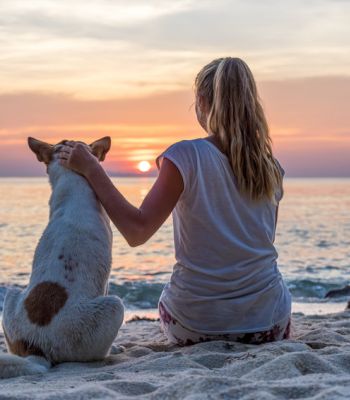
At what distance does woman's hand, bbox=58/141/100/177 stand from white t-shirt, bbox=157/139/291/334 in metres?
0.62

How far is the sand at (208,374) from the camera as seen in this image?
147 inches

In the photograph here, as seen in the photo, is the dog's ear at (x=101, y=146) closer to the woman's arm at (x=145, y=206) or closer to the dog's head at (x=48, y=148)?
the dog's head at (x=48, y=148)

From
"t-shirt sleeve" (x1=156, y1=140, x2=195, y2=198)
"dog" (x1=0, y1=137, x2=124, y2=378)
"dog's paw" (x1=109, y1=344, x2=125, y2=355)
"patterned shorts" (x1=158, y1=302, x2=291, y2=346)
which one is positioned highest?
"t-shirt sleeve" (x1=156, y1=140, x2=195, y2=198)

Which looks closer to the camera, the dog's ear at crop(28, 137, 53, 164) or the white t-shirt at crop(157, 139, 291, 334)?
the white t-shirt at crop(157, 139, 291, 334)

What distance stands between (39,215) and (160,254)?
55.8ft

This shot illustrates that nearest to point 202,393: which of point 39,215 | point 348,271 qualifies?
point 348,271

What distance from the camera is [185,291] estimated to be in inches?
212

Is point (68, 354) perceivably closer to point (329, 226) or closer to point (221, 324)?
point (221, 324)

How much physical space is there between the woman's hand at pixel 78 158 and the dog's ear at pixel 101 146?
0.22 meters

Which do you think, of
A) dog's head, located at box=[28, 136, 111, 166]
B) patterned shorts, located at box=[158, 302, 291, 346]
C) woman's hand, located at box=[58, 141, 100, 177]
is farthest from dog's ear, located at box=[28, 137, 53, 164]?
Result: patterned shorts, located at box=[158, 302, 291, 346]

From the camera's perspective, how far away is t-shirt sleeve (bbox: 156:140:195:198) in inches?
200

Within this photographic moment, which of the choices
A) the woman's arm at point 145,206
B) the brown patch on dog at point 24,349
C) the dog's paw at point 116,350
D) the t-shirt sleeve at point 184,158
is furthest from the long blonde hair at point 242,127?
the brown patch on dog at point 24,349

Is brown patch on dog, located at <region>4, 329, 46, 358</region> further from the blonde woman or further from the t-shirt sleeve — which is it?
the t-shirt sleeve

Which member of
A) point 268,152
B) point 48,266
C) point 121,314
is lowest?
point 121,314
